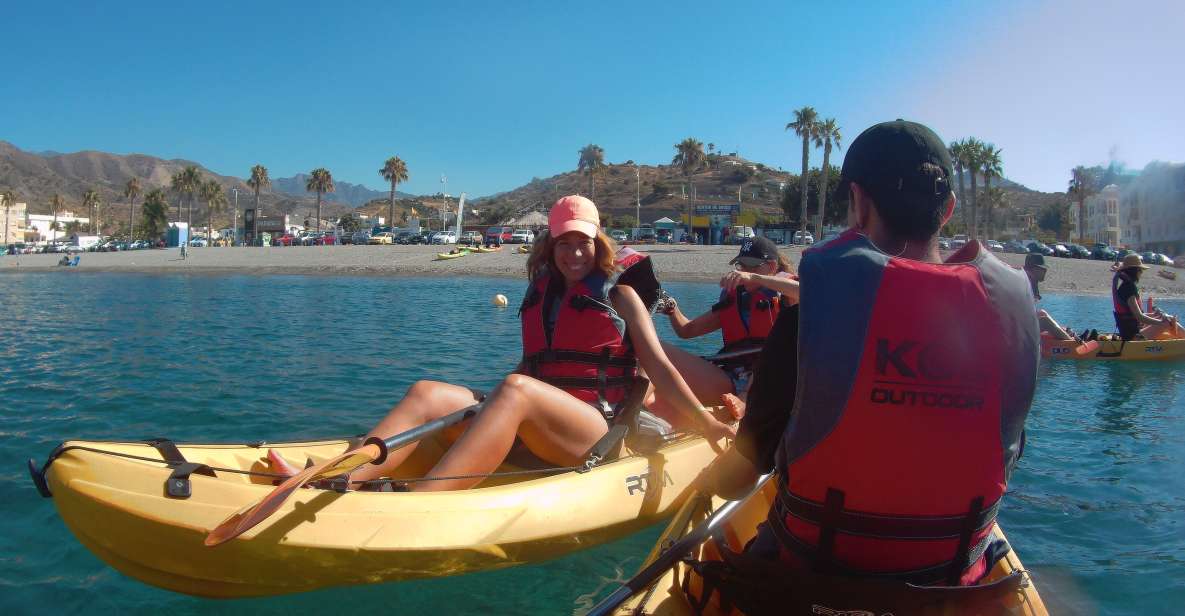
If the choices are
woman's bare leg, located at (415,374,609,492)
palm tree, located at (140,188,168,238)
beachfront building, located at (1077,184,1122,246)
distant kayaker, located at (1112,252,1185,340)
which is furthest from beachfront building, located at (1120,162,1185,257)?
palm tree, located at (140,188,168,238)

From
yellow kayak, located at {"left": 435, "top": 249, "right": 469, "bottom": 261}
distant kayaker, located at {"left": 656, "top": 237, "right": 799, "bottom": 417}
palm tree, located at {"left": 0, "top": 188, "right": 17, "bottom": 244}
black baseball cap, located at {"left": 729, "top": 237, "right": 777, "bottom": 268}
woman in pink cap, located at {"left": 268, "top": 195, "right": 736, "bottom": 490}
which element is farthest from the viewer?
palm tree, located at {"left": 0, "top": 188, "right": 17, "bottom": 244}

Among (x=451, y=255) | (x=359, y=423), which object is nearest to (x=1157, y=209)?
(x=451, y=255)

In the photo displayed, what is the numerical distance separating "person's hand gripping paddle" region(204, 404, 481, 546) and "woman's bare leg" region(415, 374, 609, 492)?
212mm

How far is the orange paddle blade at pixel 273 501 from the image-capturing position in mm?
2773

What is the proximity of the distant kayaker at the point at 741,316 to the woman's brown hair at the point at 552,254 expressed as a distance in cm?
138

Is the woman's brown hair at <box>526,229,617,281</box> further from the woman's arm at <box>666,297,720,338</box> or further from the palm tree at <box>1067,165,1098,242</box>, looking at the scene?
the palm tree at <box>1067,165,1098,242</box>

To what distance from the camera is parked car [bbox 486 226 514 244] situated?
5403cm

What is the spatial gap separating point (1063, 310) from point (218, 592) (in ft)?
84.4

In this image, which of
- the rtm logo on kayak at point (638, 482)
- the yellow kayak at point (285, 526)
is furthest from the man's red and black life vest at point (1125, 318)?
the yellow kayak at point (285, 526)

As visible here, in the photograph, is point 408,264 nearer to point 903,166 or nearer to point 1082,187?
point 903,166

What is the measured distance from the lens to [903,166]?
Answer: 1.79 metres

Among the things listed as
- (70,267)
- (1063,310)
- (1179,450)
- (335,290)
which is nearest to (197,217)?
(70,267)

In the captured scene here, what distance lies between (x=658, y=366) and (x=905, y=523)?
6.29 feet

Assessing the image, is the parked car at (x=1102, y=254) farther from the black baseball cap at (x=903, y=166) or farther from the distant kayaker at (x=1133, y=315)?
the black baseball cap at (x=903, y=166)
